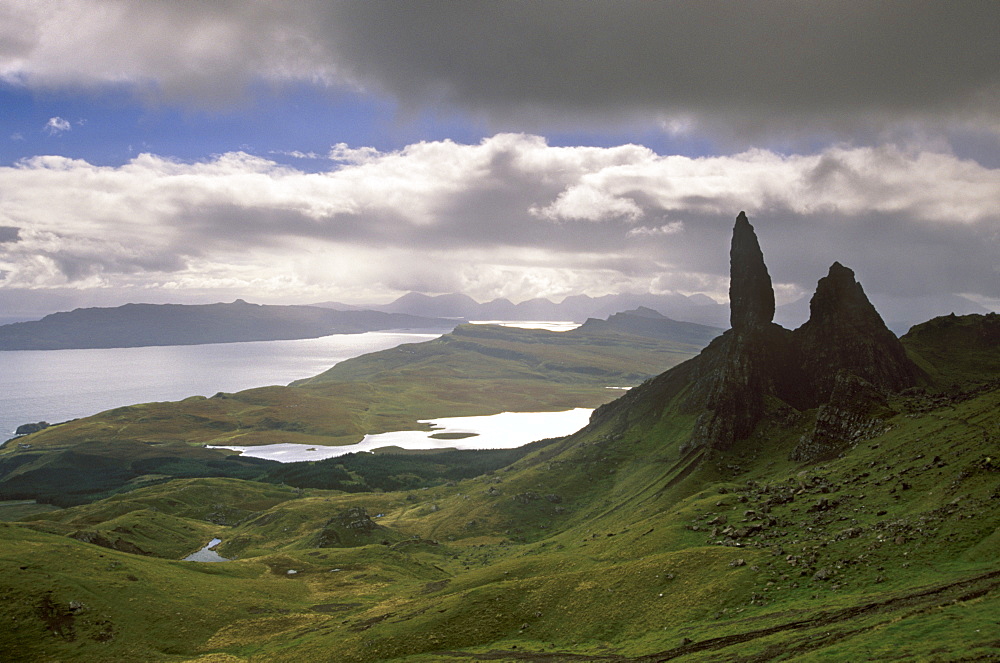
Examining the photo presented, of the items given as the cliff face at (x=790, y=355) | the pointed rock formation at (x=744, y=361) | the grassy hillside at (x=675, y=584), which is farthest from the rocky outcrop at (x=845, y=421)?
the cliff face at (x=790, y=355)

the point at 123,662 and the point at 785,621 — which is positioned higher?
the point at 785,621

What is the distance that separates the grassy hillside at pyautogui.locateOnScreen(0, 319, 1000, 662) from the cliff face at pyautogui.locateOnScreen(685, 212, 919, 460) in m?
9.75

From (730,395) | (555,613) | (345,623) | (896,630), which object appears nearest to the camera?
(896,630)

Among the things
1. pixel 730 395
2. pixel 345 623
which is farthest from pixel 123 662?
pixel 730 395

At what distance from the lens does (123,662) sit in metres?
79.6

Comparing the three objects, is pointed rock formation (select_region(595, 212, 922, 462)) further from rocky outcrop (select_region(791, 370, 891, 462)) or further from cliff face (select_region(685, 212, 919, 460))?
rocky outcrop (select_region(791, 370, 891, 462))

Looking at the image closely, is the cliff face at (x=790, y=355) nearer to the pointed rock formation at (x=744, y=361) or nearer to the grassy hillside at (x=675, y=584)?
the pointed rock formation at (x=744, y=361)

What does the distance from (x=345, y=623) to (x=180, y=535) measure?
120128 millimetres

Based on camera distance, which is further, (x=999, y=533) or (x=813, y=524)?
(x=813, y=524)

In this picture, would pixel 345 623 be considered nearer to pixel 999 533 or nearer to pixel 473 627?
pixel 473 627

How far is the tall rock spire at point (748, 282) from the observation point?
178000 mm

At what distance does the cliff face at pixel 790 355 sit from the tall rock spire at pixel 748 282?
1.05 ft

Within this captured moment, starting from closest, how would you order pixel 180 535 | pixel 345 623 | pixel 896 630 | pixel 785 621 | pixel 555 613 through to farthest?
1. pixel 896 630
2. pixel 785 621
3. pixel 555 613
4. pixel 345 623
5. pixel 180 535

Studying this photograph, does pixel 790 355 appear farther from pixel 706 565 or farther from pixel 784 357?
pixel 706 565
